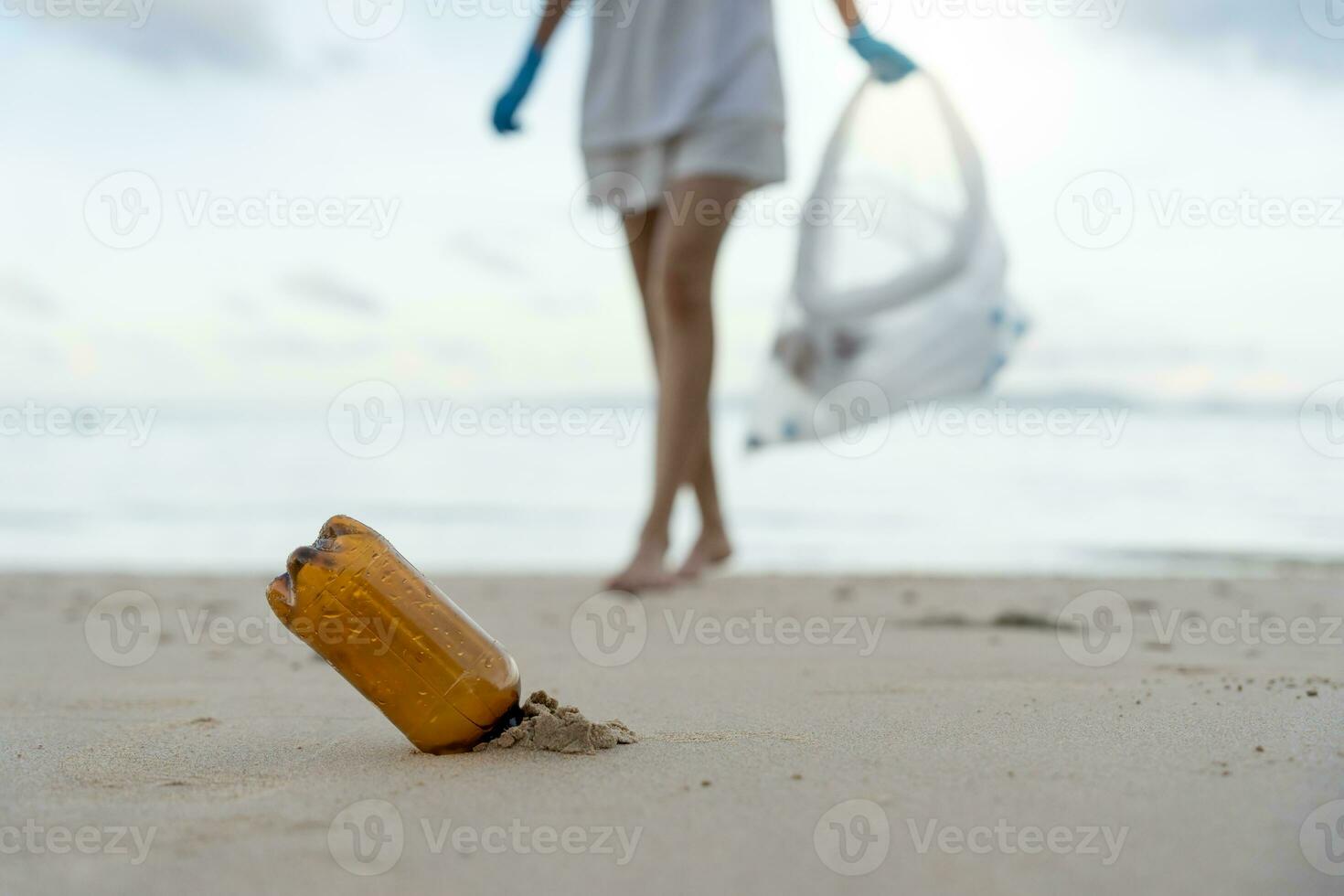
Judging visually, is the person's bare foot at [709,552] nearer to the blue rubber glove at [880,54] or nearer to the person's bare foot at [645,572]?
the person's bare foot at [645,572]

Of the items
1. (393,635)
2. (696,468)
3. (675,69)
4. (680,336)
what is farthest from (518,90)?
(393,635)

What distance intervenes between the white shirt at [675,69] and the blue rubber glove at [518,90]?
17 cm

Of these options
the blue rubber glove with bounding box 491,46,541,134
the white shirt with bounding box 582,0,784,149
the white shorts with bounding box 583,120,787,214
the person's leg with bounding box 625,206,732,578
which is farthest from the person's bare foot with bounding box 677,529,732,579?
the blue rubber glove with bounding box 491,46,541,134

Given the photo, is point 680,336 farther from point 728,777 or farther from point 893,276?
point 728,777

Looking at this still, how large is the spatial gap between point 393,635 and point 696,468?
221cm

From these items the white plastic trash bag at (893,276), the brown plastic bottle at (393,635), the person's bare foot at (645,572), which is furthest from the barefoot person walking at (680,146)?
the brown plastic bottle at (393,635)

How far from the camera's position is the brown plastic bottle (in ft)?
3.98

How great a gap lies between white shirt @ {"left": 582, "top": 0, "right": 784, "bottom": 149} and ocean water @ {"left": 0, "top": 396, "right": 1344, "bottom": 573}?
118cm

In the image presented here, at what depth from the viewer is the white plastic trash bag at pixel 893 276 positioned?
3449 mm

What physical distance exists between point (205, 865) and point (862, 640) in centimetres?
155

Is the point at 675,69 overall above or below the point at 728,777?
above

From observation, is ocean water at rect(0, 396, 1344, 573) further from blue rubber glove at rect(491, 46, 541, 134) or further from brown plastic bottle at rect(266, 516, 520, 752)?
brown plastic bottle at rect(266, 516, 520, 752)

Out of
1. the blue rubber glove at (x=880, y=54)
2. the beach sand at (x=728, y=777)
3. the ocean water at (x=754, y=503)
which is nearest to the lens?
the beach sand at (x=728, y=777)

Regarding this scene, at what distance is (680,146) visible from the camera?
3.04m
